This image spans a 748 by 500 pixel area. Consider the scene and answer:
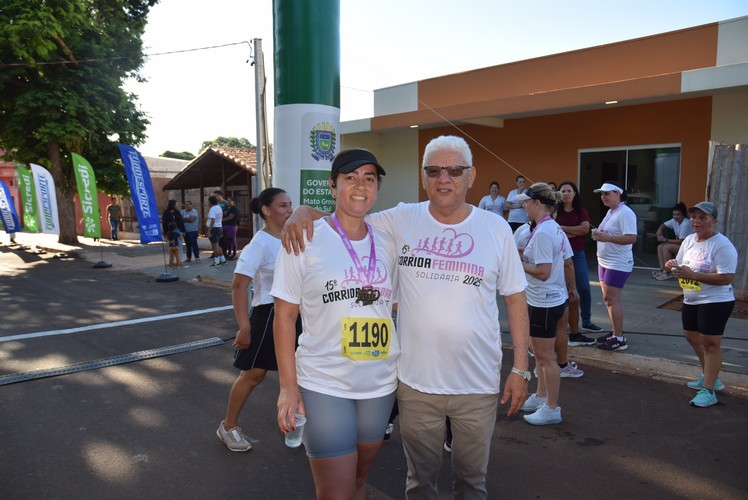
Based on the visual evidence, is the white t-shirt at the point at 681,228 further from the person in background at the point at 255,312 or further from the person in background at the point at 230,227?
the person in background at the point at 230,227

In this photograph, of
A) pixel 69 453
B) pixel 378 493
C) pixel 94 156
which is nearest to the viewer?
pixel 378 493

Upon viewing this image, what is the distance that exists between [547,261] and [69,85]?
20454 mm

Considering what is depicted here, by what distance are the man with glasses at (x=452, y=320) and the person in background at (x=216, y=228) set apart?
13.2m

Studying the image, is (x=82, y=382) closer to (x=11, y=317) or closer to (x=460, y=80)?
(x=11, y=317)

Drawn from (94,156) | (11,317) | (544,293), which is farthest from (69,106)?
(544,293)

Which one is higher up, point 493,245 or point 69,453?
point 493,245

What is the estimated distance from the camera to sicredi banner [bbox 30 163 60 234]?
54.9 feet

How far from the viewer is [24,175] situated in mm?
19578

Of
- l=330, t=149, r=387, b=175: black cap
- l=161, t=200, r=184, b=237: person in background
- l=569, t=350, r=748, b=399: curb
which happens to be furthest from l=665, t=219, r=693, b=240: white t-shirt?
l=161, t=200, r=184, b=237: person in background

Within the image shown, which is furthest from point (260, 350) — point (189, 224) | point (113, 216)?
point (113, 216)

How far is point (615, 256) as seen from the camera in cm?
595

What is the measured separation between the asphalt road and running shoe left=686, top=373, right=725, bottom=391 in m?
0.14

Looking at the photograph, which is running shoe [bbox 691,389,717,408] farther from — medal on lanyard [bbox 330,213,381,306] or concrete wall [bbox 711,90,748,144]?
concrete wall [bbox 711,90,748,144]

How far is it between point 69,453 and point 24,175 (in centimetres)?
1945
